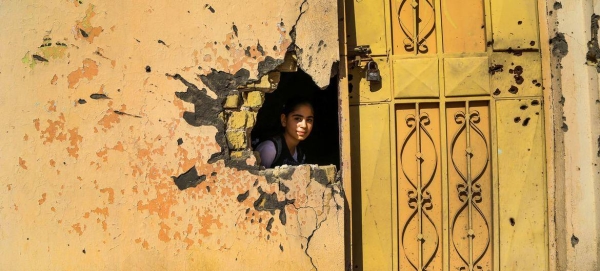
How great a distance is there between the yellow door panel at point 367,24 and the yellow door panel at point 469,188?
695mm

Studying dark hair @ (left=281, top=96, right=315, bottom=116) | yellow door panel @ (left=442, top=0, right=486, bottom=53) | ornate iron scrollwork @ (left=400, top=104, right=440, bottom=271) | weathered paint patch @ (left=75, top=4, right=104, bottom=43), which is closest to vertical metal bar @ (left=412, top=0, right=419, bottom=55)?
yellow door panel @ (left=442, top=0, right=486, bottom=53)

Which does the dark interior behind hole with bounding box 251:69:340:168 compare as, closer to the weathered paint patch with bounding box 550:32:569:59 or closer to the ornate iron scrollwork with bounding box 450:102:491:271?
the ornate iron scrollwork with bounding box 450:102:491:271

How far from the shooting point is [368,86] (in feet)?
11.8

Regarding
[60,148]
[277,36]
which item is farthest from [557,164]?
[60,148]

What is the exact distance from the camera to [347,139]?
3.44 m

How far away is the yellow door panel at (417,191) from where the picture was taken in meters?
3.57

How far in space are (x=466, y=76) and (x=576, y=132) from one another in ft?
2.72

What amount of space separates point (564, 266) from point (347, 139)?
1.73 m

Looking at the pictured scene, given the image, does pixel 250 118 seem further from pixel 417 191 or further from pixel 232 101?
pixel 417 191

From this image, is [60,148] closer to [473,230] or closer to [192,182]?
[192,182]

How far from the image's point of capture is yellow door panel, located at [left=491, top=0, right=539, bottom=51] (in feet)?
11.8

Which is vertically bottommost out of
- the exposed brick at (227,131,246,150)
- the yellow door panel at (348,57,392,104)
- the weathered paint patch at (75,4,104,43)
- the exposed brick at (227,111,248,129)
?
the exposed brick at (227,131,246,150)

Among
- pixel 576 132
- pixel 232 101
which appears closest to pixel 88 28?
pixel 232 101

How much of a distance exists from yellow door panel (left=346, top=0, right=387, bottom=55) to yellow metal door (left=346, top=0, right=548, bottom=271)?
0.05 feet
